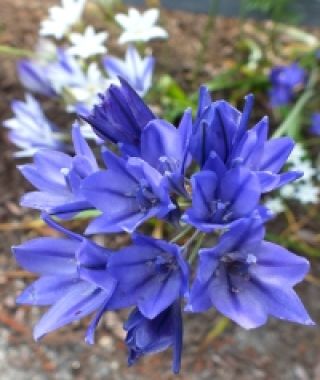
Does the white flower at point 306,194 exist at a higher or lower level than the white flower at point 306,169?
lower

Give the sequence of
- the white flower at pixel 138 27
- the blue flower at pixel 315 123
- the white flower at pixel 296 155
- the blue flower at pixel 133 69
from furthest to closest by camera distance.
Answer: the blue flower at pixel 315 123 → the white flower at pixel 296 155 → the white flower at pixel 138 27 → the blue flower at pixel 133 69

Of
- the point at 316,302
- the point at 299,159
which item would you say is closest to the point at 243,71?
the point at 299,159

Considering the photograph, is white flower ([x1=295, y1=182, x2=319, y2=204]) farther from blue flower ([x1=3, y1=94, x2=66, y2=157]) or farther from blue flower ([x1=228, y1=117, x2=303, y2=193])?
blue flower ([x1=228, y1=117, x2=303, y2=193])

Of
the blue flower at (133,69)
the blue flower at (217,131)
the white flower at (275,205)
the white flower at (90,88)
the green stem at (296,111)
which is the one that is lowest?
the white flower at (275,205)

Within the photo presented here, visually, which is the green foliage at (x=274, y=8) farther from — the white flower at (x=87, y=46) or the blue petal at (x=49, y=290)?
the blue petal at (x=49, y=290)

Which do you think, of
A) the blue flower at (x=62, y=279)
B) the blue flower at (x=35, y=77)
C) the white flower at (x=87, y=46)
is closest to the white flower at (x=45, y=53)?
Result: the blue flower at (x=35, y=77)

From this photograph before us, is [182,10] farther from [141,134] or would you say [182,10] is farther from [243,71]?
[141,134]
